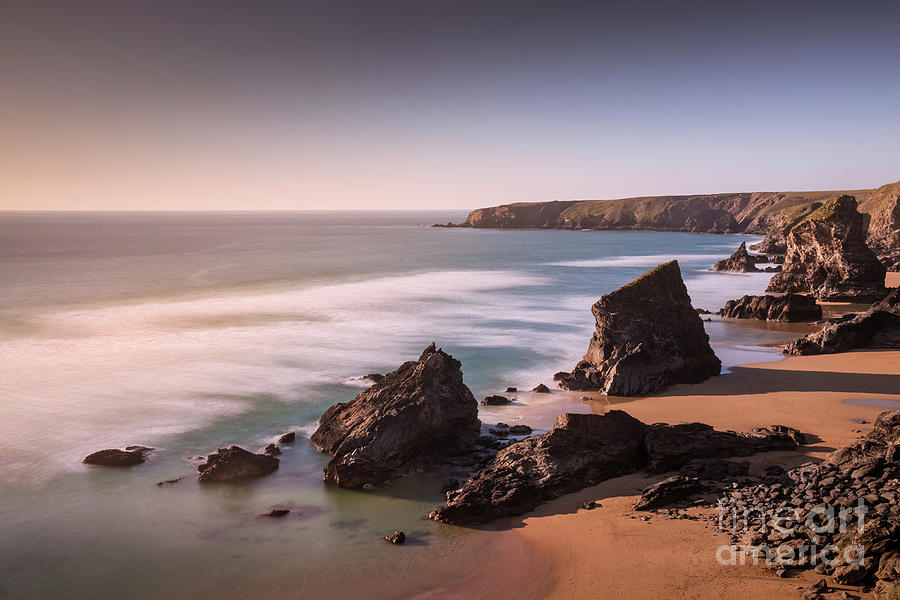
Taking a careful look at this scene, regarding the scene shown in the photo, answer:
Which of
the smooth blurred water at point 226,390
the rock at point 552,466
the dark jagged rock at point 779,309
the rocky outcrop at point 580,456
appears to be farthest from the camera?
the dark jagged rock at point 779,309

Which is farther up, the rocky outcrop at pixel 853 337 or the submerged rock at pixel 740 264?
the submerged rock at pixel 740 264

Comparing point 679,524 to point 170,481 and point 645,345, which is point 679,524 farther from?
point 170,481

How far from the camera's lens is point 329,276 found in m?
88.2

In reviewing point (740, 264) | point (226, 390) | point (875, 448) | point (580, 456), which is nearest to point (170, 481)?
point (226, 390)

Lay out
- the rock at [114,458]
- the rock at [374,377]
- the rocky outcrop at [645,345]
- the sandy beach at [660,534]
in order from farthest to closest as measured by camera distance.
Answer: the rock at [374,377] → the rocky outcrop at [645,345] → the rock at [114,458] → the sandy beach at [660,534]

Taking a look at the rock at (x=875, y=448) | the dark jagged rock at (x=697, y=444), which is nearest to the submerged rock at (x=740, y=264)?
the dark jagged rock at (x=697, y=444)

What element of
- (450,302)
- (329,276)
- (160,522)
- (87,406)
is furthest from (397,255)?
(160,522)

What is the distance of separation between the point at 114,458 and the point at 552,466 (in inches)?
662

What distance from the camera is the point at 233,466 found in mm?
22266

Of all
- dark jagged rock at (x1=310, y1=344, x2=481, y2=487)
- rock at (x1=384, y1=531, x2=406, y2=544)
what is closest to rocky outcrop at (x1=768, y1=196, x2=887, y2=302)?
dark jagged rock at (x1=310, y1=344, x2=481, y2=487)

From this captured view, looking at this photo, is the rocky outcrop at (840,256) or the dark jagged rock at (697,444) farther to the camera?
the rocky outcrop at (840,256)

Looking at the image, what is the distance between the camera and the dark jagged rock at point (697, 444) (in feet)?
68.7

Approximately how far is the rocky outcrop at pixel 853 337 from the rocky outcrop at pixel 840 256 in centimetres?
2056

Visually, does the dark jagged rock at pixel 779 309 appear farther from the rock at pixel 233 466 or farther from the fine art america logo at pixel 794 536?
the rock at pixel 233 466
